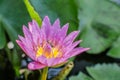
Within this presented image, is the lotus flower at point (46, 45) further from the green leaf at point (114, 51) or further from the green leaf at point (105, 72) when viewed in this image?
the green leaf at point (114, 51)

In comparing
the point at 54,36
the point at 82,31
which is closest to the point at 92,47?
the point at 82,31

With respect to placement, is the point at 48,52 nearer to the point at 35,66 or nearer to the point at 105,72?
the point at 35,66

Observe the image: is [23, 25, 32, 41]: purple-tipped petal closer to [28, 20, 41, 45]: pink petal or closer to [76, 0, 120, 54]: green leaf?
[28, 20, 41, 45]: pink petal

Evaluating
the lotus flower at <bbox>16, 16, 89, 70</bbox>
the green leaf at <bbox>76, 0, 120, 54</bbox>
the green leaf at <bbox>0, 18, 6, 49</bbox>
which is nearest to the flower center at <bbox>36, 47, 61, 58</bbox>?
the lotus flower at <bbox>16, 16, 89, 70</bbox>

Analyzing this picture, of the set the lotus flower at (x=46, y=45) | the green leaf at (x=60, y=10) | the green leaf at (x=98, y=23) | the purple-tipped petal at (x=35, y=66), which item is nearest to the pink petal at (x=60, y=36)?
the lotus flower at (x=46, y=45)

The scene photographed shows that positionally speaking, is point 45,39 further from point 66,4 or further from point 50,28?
point 66,4
